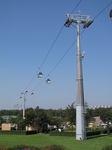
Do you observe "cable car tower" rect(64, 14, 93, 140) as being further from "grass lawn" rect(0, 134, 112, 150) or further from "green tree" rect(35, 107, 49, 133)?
"green tree" rect(35, 107, 49, 133)

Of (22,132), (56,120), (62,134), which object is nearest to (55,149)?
(62,134)

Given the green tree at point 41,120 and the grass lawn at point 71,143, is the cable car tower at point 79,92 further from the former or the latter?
the green tree at point 41,120

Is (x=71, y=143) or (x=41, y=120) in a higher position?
(x=41, y=120)

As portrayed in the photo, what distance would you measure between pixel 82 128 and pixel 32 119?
33323 millimetres

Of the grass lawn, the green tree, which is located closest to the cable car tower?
the grass lawn

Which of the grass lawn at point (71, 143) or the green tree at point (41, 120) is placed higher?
the green tree at point (41, 120)

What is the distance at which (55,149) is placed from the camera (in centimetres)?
1308

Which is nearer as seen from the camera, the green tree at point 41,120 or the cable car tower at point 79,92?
the cable car tower at point 79,92

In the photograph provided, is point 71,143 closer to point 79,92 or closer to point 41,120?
point 79,92

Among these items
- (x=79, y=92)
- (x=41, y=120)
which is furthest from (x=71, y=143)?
(x=41, y=120)

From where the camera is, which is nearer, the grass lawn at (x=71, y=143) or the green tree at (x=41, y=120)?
the grass lawn at (x=71, y=143)

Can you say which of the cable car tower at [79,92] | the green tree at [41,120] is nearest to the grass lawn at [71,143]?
the cable car tower at [79,92]

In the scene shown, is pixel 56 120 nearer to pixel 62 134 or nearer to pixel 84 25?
pixel 62 134

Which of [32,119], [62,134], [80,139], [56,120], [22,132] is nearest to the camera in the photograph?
[80,139]
